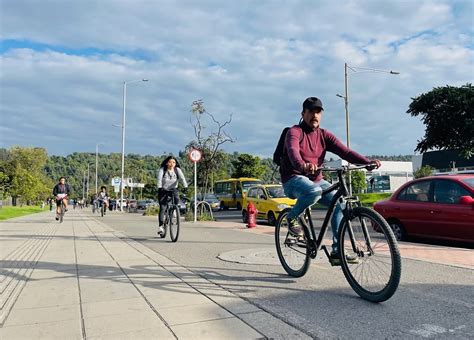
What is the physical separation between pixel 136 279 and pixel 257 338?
2.45 m

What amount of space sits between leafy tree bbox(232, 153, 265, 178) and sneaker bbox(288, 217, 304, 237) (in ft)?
205

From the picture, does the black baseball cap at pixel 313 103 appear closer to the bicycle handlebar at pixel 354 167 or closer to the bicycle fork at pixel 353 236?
the bicycle handlebar at pixel 354 167

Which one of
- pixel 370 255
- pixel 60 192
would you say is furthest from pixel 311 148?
pixel 60 192

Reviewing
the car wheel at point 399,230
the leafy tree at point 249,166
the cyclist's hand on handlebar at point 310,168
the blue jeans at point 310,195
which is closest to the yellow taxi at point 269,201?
the car wheel at point 399,230

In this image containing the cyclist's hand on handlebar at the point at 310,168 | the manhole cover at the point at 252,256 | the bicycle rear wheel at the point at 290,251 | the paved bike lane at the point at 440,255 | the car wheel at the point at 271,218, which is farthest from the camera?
the car wheel at the point at 271,218

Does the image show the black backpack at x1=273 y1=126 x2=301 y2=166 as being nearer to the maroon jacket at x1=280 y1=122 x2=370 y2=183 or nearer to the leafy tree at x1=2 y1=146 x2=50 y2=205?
the maroon jacket at x1=280 y1=122 x2=370 y2=183

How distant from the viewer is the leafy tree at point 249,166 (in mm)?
67750

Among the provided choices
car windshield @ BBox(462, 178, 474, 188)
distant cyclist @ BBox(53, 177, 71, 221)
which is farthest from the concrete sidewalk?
distant cyclist @ BBox(53, 177, 71, 221)

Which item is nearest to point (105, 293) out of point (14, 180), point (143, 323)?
point (143, 323)

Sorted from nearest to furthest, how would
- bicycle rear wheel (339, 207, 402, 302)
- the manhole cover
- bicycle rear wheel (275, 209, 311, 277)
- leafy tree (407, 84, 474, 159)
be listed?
bicycle rear wheel (339, 207, 402, 302)
bicycle rear wheel (275, 209, 311, 277)
the manhole cover
leafy tree (407, 84, 474, 159)

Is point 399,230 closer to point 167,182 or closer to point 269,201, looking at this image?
point 167,182

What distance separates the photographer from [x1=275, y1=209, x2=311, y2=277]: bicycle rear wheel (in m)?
4.94

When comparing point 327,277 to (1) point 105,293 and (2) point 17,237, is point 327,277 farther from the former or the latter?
(2) point 17,237

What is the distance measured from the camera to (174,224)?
29.3ft
